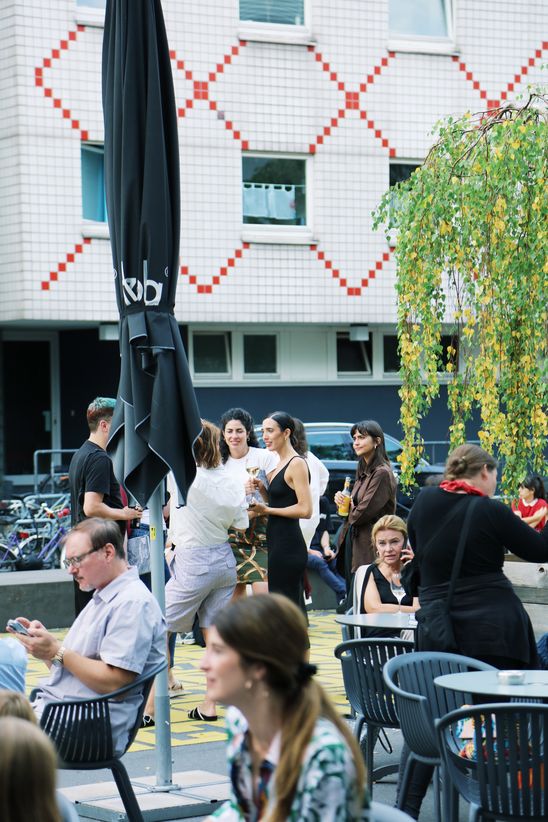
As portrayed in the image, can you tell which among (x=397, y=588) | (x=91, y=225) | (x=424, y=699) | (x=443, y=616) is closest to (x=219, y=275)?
(x=91, y=225)

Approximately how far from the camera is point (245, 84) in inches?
902

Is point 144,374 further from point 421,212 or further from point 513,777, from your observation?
point 421,212

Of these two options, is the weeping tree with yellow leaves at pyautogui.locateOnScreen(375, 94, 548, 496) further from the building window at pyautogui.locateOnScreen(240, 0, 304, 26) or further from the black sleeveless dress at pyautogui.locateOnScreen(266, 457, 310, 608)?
the building window at pyautogui.locateOnScreen(240, 0, 304, 26)

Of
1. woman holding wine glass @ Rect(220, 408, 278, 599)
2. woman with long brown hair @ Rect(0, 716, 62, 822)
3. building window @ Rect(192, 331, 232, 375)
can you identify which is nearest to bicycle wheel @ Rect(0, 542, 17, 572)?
woman holding wine glass @ Rect(220, 408, 278, 599)

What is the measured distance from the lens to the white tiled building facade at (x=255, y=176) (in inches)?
848

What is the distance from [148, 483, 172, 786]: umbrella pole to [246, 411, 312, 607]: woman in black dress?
2510 millimetres

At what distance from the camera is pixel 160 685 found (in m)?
6.86

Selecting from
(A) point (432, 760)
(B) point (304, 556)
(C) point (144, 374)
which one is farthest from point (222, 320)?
(A) point (432, 760)

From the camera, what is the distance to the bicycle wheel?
16812 millimetres

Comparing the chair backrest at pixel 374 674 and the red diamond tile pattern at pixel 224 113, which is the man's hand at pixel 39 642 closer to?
the chair backrest at pixel 374 674

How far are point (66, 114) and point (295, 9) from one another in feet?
15.3

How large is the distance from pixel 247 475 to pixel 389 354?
15508mm

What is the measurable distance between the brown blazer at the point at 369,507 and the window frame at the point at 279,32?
13.8 metres

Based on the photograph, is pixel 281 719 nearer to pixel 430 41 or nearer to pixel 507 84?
pixel 430 41
